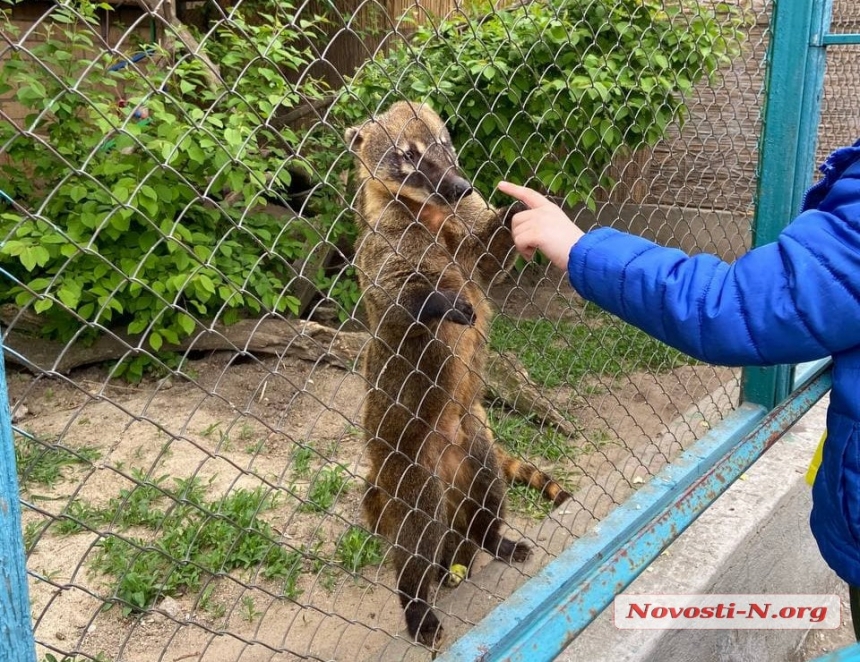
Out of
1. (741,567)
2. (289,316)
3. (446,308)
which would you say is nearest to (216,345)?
(289,316)

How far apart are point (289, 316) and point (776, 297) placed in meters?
4.29

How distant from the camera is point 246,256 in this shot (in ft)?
14.6

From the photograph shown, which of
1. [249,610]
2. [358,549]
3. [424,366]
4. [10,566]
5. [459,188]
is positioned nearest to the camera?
[10,566]

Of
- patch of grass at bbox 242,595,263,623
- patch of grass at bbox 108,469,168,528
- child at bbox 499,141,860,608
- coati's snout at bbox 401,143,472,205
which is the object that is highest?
child at bbox 499,141,860,608

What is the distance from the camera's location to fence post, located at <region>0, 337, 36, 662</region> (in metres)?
0.95

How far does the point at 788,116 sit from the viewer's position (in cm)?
263

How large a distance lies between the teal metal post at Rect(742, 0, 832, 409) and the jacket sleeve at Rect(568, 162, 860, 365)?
124 centimetres

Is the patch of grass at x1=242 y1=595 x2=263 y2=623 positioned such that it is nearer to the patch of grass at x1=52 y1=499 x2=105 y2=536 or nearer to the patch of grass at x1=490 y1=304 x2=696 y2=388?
the patch of grass at x1=52 y1=499 x2=105 y2=536

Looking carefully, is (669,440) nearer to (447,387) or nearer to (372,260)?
(447,387)

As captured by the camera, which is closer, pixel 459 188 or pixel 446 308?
pixel 446 308

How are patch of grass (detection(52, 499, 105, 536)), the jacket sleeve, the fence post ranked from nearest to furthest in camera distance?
the fence post, the jacket sleeve, patch of grass (detection(52, 499, 105, 536))

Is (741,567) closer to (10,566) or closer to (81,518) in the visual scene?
(10,566)

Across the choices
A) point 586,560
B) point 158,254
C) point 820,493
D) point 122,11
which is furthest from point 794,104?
point 122,11

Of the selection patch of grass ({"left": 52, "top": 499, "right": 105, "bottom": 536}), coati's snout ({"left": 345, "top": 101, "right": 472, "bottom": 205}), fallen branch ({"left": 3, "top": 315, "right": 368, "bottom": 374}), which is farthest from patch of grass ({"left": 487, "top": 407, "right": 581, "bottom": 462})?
patch of grass ({"left": 52, "top": 499, "right": 105, "bottom": 536})
